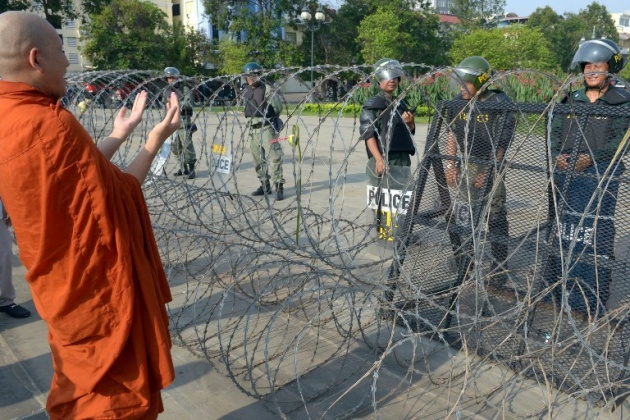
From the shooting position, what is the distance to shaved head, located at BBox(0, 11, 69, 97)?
5.61 feet

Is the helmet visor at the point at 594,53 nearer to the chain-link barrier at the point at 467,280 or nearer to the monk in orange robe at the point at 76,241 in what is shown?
the chain-link barrier at the point at 467,280

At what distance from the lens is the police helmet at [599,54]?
3.72 m

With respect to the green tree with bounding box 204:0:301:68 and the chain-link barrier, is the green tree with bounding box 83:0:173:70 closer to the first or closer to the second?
the green tree with bounding box 204:0:301:68

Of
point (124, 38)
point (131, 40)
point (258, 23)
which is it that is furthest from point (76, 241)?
point (131, 40)

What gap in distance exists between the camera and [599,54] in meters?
3.72

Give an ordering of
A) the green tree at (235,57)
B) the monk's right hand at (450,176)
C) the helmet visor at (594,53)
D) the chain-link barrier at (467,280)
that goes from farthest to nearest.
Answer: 1. the green tree at (235,57)
2. the monk's right hand at (450,176)
3. the helmet visor at (594,53)
4. the chain-link barrier at (467,280)

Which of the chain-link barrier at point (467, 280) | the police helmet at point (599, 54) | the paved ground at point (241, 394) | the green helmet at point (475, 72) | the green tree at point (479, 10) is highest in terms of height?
the green tree at point (479, 10)

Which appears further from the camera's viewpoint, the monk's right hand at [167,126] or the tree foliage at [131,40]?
the tree foliage at [131,40]

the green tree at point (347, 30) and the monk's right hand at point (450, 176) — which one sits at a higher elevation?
the green tree at point (347, 30)

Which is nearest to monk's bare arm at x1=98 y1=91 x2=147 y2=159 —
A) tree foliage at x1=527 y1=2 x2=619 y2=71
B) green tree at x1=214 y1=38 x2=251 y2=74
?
green tree at x1=214 y1=38 x2=251 y2=74

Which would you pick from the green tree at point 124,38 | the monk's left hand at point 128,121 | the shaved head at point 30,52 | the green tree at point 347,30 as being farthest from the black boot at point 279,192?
the green tree at point 347,30

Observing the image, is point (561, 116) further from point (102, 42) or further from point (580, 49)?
point (102, 42)

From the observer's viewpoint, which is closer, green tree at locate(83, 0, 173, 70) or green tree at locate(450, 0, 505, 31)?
green tree at locate(83, 0, 173, 70)

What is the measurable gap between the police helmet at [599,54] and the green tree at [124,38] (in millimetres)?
35297
